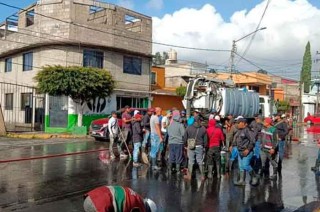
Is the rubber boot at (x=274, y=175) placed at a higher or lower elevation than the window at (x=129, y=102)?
lower

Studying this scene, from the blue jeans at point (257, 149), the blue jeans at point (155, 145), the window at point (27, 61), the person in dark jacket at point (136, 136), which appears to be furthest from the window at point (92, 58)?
the blue jeans at point (257, 149)

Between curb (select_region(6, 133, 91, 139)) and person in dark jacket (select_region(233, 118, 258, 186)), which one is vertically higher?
person in dark jacket (select_region(233, 118, 258, 186))

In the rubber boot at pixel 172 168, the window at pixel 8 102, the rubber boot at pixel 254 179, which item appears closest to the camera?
the rubber boot at pixel 254 179

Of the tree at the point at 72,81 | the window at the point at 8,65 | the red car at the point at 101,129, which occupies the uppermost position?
the window at the point at 8,65

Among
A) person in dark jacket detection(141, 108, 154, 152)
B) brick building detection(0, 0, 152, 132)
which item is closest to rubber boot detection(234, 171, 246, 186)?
person in dark jacket detection(141, 108, 154, 152)

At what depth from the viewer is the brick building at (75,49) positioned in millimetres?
26750

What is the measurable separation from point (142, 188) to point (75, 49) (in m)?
19.4

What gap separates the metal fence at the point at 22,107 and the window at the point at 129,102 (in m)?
5.62

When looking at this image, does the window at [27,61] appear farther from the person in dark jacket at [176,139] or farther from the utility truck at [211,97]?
the person in dark jacket at [176,139]

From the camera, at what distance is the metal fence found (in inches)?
1094

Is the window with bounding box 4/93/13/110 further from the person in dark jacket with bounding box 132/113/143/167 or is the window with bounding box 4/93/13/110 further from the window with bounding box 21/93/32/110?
the person in dark jacket with bounding box 132/113/143/167

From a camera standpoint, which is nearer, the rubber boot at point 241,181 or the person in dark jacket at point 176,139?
the rubber boot at point 241,181

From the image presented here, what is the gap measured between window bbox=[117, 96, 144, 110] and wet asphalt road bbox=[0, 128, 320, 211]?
53.1 feet

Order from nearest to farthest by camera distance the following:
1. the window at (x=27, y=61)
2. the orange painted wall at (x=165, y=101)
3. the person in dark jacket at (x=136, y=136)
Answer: the person in dark jacket at (x=136, y=136), the window at (x=27, y=61), the orange painted wall at (x=165, y=101)
